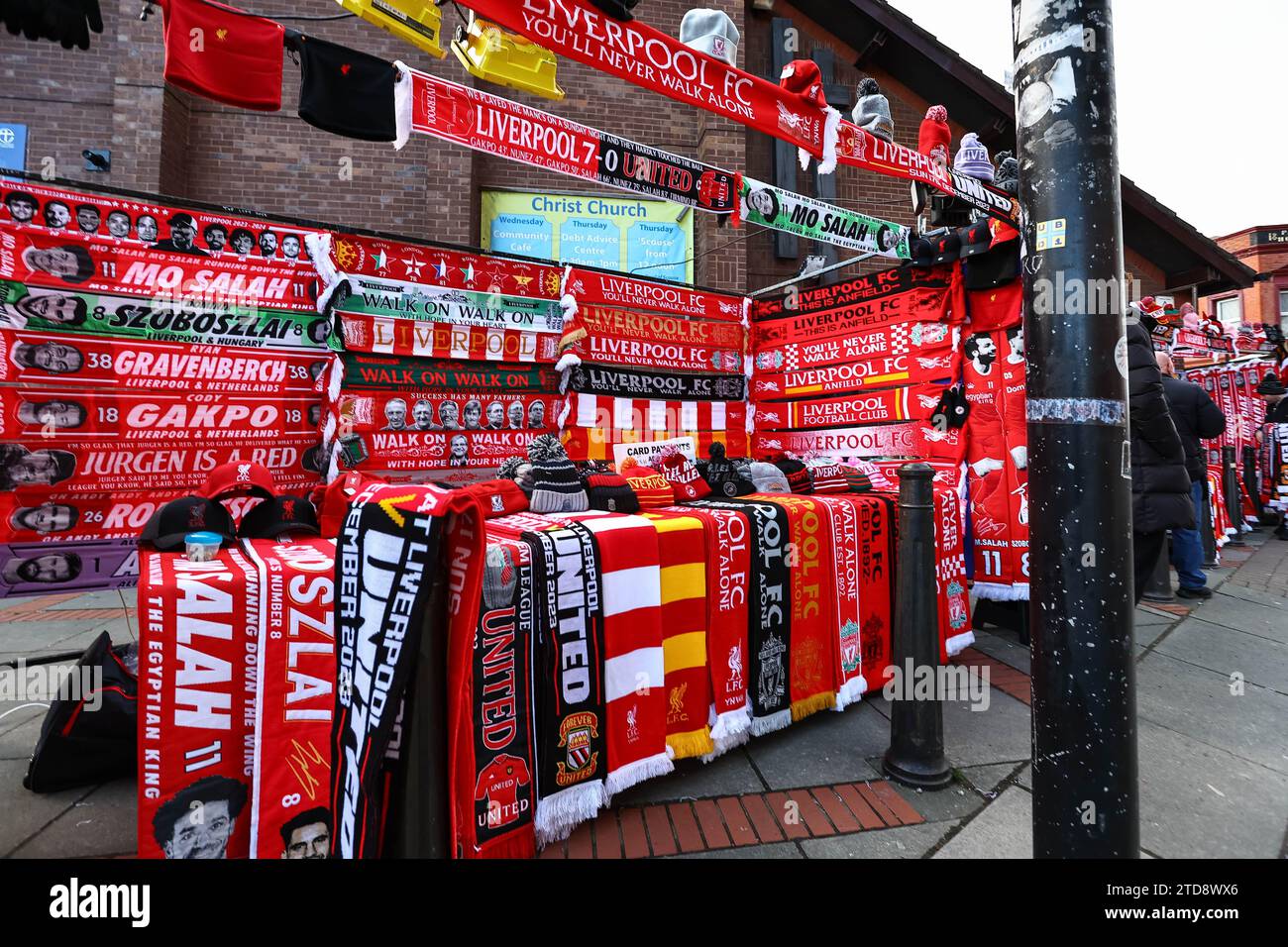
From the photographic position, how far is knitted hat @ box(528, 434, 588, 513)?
265 cm

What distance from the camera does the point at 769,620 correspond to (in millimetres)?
2711

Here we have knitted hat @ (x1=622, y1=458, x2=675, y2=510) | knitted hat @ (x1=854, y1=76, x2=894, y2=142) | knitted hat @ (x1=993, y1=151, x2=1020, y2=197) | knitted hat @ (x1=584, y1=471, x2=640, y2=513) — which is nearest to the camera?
knitted hat @ (x1=584, y1=471, x2=640, y2=513)

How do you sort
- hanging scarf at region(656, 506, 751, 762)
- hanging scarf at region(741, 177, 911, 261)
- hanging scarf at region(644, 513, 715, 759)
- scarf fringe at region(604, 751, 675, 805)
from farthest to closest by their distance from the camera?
hanging scarf at region(741, 177, 911, 261)
hanging scarf at region(656, 506, 751, 762)
hanging scarf at region(644, 513, 715, 759)
scarf fringe at region(604, 751, 675, 805)

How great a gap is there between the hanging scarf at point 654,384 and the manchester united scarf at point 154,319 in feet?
→ 5.46

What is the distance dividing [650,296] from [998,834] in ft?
12.5

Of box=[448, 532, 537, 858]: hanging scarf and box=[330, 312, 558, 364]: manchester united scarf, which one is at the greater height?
box=[330, 312, 558, 364]: manchester united scarf

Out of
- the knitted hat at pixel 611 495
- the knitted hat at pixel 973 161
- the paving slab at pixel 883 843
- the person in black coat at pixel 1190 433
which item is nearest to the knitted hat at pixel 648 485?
the knitted hat at pixel 611 495

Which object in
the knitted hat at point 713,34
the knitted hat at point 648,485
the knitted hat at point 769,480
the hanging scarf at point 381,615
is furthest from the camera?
the knitted hat at point 713,34

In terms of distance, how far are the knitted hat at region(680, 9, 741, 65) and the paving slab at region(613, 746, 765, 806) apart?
400 centimetres

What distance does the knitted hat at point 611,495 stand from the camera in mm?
2736

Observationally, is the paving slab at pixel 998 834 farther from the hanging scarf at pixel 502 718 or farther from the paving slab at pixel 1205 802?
the hanging scarf at pixel 502 718

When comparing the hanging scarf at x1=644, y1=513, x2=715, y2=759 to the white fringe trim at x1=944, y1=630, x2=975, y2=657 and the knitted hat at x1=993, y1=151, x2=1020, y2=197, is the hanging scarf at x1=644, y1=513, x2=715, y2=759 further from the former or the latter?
the knitted hat at x1=993, y1=151, x2=1020, y2=197

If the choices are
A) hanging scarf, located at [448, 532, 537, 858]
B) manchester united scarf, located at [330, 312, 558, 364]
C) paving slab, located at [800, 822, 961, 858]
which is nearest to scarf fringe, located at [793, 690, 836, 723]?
paving slab, located at [800, 822, 961, 858]

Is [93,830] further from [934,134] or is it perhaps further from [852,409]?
[934,134]
